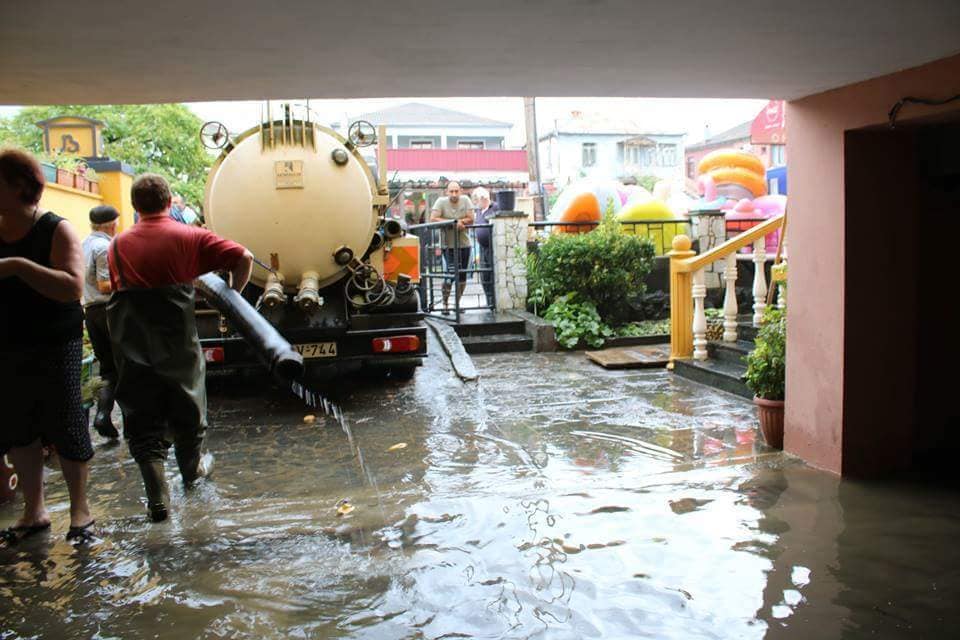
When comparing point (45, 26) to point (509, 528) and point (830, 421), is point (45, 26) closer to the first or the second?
point (509, 528)

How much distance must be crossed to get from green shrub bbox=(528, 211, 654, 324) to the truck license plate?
4.77 metres

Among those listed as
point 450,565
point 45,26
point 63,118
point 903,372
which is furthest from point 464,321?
point 63,118

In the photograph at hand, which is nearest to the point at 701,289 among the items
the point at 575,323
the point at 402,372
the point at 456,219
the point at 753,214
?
the point at 575,323

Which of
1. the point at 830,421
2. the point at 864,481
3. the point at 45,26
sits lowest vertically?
the point at 864,481

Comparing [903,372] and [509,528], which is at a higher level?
[903,372]

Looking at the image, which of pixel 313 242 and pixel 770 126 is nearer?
pixel 313 242

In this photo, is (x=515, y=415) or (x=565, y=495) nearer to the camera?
(x=565, y=495)

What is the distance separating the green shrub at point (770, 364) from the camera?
225 inches

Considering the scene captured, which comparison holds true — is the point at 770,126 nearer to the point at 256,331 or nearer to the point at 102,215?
the point at 102,215

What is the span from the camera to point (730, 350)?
8.36 m

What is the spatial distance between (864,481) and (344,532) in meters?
3.24

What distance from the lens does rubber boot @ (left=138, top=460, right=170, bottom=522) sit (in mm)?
4043

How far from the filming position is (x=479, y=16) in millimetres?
3215

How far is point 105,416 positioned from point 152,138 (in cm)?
2062
